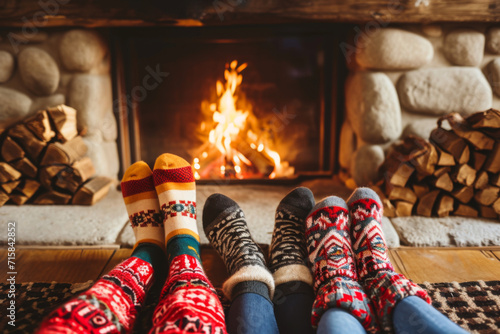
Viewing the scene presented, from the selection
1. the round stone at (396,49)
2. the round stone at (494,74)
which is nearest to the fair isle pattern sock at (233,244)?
the round stone at (396,49)

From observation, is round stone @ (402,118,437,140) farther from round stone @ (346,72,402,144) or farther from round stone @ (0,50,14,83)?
round stone @ (0,50,14,83)

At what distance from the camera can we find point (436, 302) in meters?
0.88

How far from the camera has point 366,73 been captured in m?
1.50

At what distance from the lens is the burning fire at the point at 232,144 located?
5.70ft

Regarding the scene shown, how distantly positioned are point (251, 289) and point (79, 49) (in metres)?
1.21

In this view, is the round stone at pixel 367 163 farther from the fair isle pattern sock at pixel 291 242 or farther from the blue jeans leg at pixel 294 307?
the blue jeans leg at pixel 294 307

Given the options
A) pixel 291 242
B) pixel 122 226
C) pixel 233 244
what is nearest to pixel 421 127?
pixel 291 242

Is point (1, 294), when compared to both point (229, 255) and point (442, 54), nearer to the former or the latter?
point (229, 255)

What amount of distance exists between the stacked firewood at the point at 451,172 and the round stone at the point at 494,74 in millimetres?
277

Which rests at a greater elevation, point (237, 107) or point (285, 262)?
point (237, 107)

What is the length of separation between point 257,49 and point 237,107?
0.27 meters

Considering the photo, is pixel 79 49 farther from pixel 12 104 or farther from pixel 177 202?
pixel 177 202

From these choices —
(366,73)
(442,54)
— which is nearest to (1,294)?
(366,73)

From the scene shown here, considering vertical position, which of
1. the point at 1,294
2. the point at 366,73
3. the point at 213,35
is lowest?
the point at 1,294
